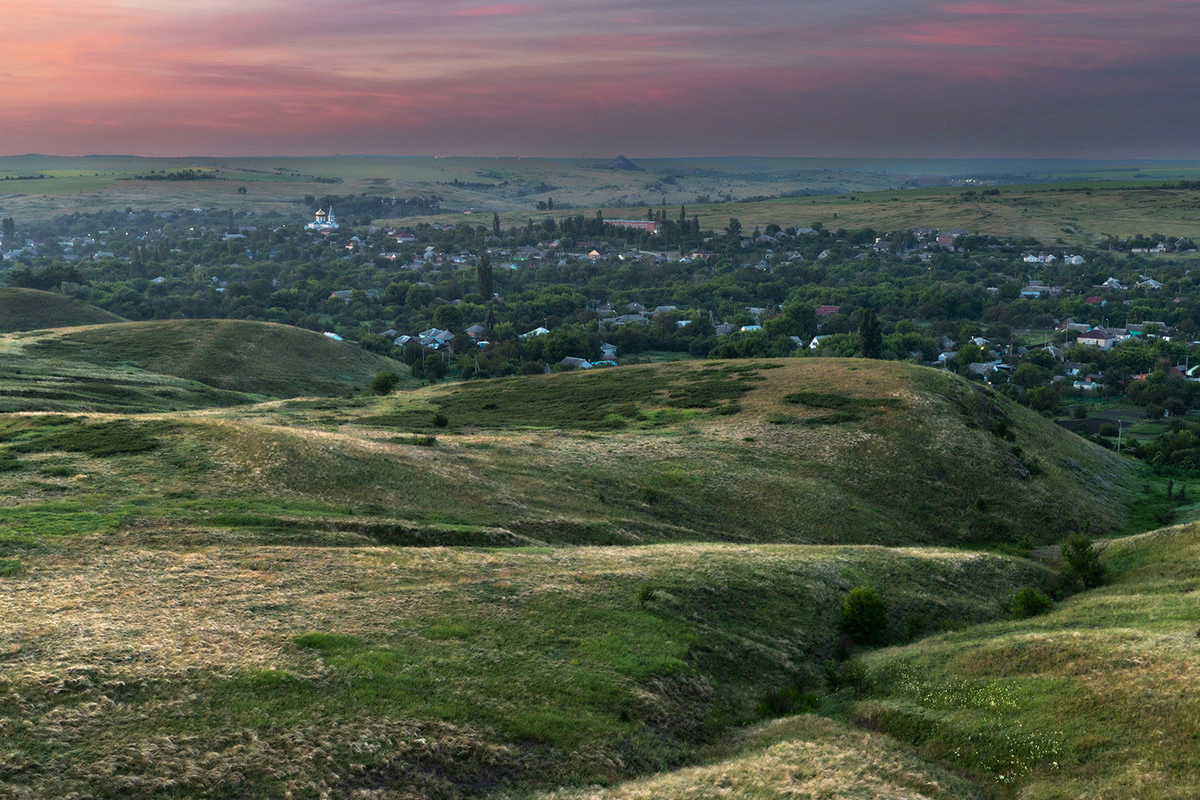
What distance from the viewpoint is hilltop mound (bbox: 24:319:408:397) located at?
11775 centimetres

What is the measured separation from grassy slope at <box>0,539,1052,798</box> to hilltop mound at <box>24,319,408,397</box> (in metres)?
88.3

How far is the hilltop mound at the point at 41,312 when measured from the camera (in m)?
155

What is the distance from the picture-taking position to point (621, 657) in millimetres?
31047

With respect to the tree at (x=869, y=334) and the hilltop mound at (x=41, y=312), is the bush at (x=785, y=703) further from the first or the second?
the hilltop mound at (x=41, y=312)

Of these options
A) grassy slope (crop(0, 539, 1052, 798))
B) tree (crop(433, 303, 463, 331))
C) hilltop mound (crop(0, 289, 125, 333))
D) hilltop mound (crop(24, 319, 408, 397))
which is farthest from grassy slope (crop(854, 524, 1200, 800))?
tree (crop(433, 303, 463, 331))

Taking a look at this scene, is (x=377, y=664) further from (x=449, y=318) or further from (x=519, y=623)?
(x=449, y=318)

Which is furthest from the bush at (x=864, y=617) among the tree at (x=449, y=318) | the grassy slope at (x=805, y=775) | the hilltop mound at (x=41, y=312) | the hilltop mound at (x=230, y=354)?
the tree at (x=449, y=318)

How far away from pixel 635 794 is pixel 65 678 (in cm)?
1581

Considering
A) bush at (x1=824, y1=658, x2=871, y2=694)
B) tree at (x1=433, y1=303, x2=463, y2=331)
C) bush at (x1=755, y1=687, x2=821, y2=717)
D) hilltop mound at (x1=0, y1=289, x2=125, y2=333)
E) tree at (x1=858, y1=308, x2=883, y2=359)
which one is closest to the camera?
bush at (x1=755, y1=687, x2=821, y2=717)

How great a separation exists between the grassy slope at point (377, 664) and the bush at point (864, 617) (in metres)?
1.19

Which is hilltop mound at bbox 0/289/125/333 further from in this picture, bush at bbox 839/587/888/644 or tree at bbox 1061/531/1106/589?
tree at bbox 1061/531/1106/589

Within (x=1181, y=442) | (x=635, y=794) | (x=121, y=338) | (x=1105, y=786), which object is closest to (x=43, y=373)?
(x=121, y=338)

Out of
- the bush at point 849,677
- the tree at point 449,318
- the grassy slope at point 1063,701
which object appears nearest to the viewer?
the grassy slope at point 1063,701

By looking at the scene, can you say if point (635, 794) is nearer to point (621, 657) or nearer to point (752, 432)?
point (621, 657)
